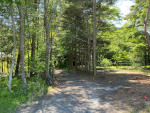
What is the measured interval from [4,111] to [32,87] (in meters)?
2.92

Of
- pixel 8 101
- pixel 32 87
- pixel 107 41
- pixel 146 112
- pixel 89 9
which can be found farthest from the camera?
pixel 107 41

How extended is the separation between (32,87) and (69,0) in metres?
8.32

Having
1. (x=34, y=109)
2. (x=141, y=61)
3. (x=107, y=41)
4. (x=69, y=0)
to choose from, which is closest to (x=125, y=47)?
(x=141, y=61)

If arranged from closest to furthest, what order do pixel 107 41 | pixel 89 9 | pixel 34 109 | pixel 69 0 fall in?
pixel 34 109, pixel 69 0, pixel 89 9, pixel 107 41

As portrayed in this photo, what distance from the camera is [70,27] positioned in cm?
1434

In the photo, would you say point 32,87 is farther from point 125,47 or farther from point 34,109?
point 125,47

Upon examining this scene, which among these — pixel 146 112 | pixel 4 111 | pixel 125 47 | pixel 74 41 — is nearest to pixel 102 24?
pixel 74 41

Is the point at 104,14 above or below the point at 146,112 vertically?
above

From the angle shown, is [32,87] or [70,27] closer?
[32,87]

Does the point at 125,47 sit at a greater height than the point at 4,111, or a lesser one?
greater

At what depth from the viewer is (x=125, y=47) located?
2486 cm

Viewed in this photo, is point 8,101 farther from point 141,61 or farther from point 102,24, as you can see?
point 141,61

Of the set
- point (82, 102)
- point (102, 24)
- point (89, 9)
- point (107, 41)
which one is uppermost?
point (89, 9)

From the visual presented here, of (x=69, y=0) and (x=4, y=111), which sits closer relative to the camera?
(x=4, y=111)
